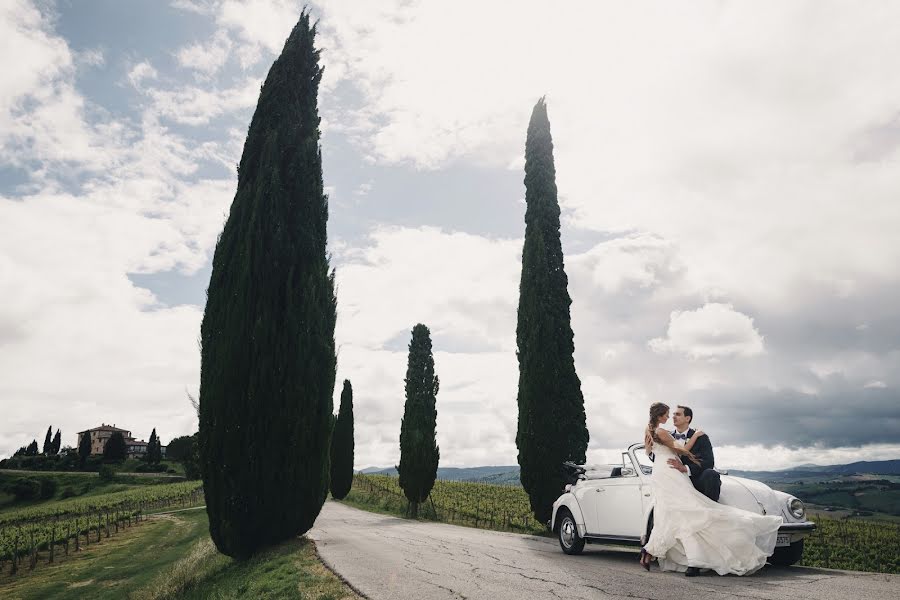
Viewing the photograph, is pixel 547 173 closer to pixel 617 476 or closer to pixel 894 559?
pixel 617 476

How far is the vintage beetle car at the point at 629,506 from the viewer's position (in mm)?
7297

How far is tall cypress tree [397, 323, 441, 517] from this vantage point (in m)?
27.2

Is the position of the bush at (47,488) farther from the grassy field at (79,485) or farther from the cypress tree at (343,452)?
the cypress tree at (343,452)

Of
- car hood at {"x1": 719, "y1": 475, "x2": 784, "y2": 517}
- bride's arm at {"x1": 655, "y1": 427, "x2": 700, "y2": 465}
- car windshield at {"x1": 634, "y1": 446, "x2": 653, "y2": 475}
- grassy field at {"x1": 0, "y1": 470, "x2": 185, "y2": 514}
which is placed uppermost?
bride's arm at {"x1": 655, "y1": 427, "x2": 700, "y2": 465}

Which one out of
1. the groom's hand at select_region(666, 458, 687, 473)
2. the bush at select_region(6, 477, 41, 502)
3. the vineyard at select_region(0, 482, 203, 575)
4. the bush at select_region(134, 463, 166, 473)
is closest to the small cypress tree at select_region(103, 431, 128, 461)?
the bush at select_region(134, 463, 166, 473)

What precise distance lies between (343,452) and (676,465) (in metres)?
36.3

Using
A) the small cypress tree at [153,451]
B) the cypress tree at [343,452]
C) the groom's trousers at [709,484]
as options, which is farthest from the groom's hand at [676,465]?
the small cypress tree at [153,451]

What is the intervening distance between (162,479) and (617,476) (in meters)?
83.9

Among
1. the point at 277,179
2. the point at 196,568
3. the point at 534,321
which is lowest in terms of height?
the point at 196,568

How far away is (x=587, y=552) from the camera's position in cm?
1040

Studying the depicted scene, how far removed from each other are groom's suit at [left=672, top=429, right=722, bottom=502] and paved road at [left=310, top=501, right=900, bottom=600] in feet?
3.47

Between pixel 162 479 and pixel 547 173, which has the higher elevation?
pixel 547 173

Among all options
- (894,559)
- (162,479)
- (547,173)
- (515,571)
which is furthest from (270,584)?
(162,479)

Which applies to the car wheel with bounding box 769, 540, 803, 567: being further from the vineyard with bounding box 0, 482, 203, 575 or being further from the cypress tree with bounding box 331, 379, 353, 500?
the cypress tree with bounding box 331, 379, 353, 500
